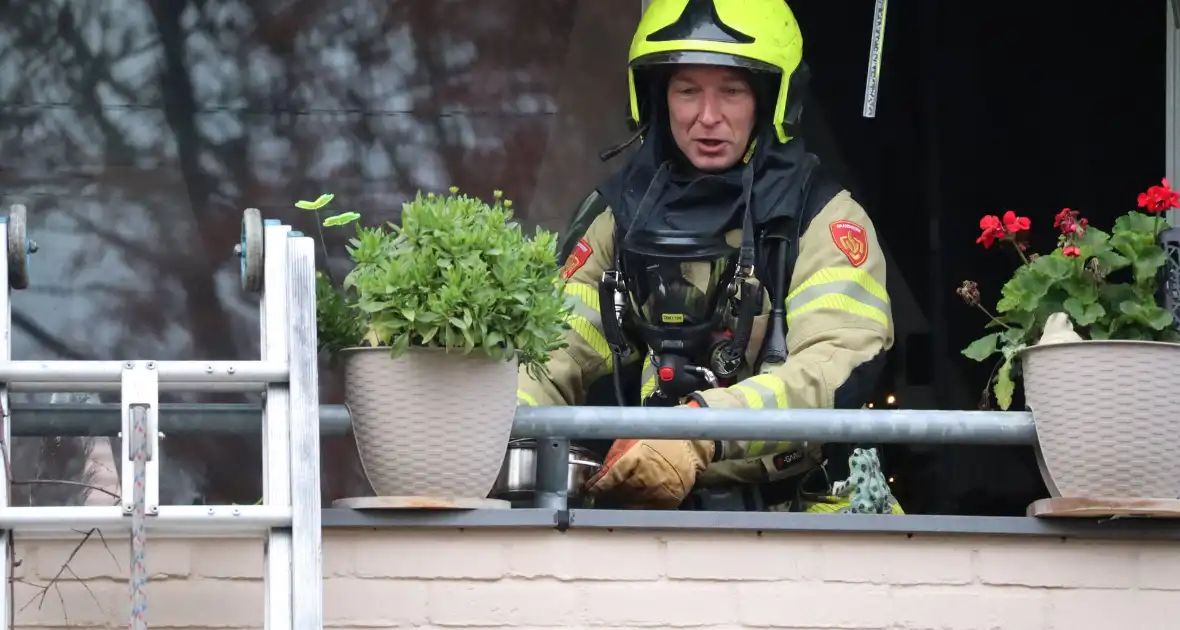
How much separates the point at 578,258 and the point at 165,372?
6.55ft

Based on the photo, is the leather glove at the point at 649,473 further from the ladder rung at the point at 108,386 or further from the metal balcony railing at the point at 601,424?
the ladder rung at the point at 108,386

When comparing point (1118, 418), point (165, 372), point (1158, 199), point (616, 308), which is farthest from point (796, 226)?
point (165, 372)

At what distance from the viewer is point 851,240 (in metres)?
5.38

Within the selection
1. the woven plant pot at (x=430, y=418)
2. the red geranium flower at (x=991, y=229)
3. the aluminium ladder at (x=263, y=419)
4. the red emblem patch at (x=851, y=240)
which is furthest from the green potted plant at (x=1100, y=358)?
the aluminium ladder at (x=263, y=419)

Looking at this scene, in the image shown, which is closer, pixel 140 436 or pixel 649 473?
pixel 140 436

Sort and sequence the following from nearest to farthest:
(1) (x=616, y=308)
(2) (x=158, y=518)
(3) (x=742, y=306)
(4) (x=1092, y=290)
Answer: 1. (2) (x=158, y=518)
2. (4) (x=1092, y=290)
3. (3) (x=742, y=306)
4. (1) (x=616, y=308)

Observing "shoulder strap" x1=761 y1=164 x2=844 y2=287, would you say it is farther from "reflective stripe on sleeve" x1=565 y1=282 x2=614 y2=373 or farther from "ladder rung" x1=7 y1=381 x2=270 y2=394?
"ladder rung" x1=7 y1=381 x2=270 y2=394

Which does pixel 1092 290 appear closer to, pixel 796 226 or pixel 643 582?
pixel 796 226

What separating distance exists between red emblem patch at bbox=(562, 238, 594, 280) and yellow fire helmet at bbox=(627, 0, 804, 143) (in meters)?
0.51

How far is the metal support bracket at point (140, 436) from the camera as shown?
3.75m

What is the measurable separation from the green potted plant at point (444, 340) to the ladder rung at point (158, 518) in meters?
0.53

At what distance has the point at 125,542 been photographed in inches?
171

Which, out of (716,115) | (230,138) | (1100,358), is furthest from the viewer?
(230,138)

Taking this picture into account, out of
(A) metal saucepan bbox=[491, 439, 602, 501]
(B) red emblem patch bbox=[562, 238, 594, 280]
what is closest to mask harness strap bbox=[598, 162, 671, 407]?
(B) red emblem patch bbox=[562, 238, 594, 280]
